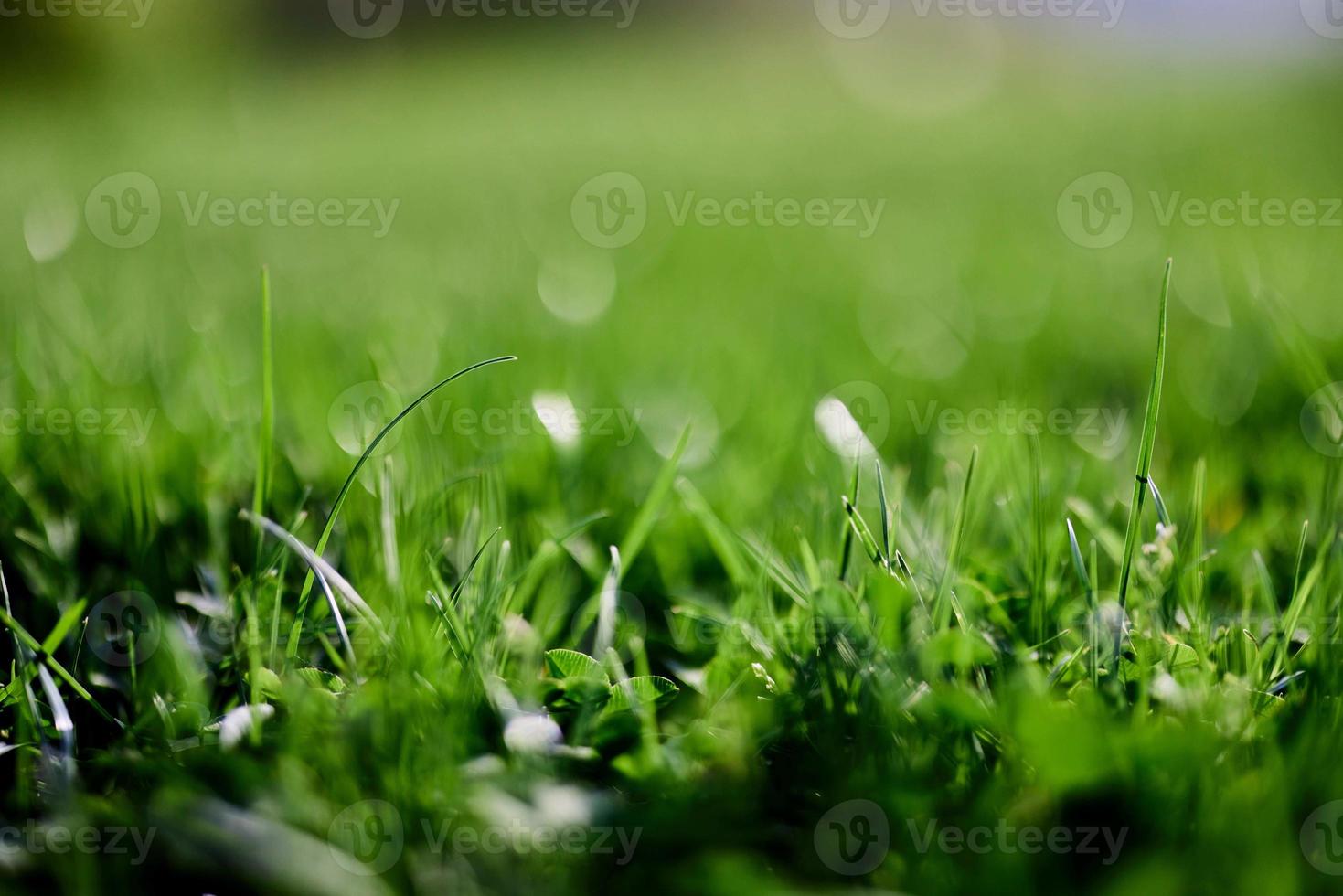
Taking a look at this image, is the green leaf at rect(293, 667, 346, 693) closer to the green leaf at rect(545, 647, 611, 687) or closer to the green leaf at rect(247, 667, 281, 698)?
the green leaf at rect(247, 667, 281, 698)

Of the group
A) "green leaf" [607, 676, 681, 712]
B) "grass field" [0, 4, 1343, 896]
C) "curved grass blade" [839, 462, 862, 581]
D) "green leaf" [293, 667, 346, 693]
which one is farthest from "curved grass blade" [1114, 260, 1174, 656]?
"green leaf" [293, 667, 346, 693]

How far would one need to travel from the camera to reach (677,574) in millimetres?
1067

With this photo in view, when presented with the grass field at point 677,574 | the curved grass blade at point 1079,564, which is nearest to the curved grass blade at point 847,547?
the grass field at point 677,574

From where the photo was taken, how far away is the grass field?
0.64 m

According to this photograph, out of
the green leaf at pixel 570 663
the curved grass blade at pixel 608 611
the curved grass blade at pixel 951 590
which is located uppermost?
the curved grass blade at pixel 951 590

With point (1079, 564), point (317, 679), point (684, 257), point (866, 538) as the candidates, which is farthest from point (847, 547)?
point (684, 257)

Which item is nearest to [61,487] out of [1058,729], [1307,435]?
[1058,729]

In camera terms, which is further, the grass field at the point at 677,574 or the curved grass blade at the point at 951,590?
the curved grass blade at the point at 951,590

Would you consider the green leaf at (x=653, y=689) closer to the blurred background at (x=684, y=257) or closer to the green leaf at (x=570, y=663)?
the green leaf at (x=570, y=663)

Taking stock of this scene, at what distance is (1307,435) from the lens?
4.58 ft

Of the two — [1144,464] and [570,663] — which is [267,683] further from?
[1144,464]

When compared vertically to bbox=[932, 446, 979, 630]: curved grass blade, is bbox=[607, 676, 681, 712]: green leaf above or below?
below

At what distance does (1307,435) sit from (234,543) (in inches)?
57.6

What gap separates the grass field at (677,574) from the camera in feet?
2.11
